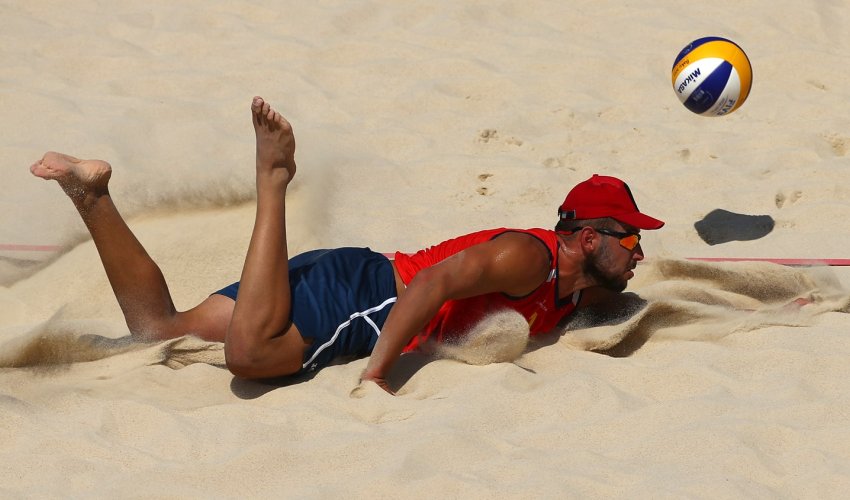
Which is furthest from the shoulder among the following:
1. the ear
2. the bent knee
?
the bent knee

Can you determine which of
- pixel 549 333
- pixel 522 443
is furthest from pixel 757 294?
pixel 522 443

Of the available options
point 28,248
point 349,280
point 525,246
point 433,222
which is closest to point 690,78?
point 433,222

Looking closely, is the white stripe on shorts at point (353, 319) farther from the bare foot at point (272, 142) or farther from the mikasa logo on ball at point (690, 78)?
the mikasa logo on ball at point (690, 78)

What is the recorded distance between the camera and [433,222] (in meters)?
4.80

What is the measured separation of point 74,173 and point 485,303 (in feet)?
4.65

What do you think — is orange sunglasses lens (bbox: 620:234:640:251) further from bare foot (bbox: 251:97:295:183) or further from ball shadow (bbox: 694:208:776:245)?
ball shadow (bbox: 694:208:776:245)

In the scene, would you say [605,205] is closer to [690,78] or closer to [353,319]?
[353,319]

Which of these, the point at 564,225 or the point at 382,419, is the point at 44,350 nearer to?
the point at 382,419

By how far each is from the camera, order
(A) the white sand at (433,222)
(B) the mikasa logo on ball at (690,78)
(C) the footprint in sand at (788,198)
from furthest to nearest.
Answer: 1. (C) the footprint in sand at (788,198)
2. (B) the mikasa logo on ball at (690,78)
3. (A) the white sand at (433,222)

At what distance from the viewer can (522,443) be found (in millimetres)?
2787

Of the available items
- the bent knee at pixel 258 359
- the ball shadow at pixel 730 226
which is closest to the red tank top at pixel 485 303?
the bent knee at pixel 258 359

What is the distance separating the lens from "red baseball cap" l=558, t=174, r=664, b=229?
3.40 meters

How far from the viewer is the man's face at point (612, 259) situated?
3.43 metres

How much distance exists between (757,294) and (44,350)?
100 inches
